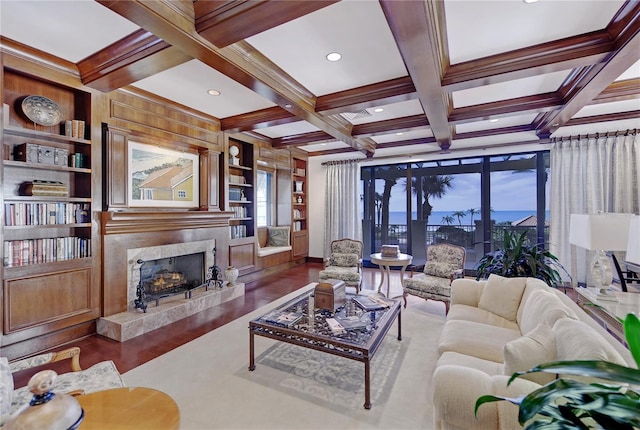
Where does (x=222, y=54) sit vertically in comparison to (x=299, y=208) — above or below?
above

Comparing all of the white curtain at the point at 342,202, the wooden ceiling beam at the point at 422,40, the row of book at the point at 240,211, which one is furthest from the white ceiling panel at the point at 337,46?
the white curtain at the point at 342,202

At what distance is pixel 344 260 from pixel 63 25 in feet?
13.4

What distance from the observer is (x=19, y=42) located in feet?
8.17

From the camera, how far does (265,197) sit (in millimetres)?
6125

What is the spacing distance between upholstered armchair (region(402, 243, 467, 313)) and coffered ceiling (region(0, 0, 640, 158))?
69.6 inches

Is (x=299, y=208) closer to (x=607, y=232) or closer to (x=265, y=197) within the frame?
(x=265, y=197)

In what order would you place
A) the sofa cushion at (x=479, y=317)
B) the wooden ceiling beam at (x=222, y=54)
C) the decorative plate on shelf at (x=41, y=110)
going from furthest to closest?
the decorative plate on shelf at (x=41, y=110), the sofa cushion at (x=479, y=317), the wooden ceiling beam at (x=222, y=54)

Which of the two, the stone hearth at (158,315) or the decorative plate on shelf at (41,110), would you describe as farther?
the stone hearth at (158,315)

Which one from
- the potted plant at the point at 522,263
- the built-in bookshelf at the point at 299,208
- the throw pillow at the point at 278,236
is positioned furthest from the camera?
the built-in bookshelf at the point at 299,208

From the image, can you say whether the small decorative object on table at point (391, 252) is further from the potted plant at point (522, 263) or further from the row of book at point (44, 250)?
the row of book at point (44, 250)

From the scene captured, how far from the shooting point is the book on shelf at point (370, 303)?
2867 millimetres

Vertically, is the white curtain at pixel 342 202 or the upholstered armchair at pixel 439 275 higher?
the white curtain at pixel 342 202

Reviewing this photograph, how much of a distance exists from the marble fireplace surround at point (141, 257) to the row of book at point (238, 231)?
80 cm

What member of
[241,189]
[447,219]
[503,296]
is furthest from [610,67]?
[241,189]
